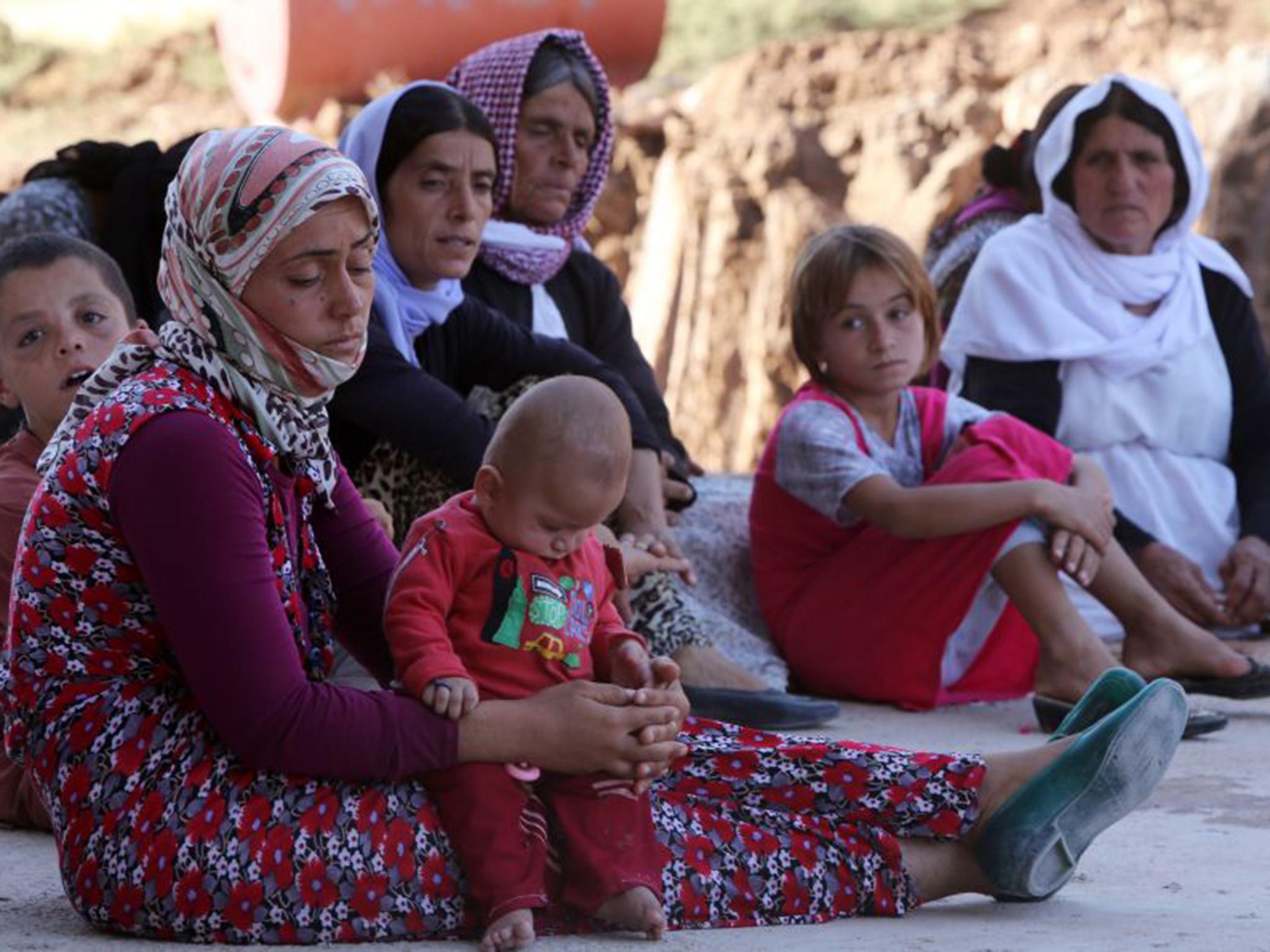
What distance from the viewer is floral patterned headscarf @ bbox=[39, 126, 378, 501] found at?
9.79 feet

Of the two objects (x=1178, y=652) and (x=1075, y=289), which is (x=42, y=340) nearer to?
(x=1178, y=652)

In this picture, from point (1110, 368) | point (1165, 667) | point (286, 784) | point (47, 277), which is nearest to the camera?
point (286, 784)

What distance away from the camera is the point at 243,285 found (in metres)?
3.00

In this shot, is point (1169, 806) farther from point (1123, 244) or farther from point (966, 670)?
point (1123, 244)

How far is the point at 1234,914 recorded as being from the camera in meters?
3.21

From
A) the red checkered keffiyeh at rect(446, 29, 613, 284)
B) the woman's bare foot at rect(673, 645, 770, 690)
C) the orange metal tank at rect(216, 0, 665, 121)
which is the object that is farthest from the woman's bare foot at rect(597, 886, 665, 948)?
the orange metal tank at rect(216, 0, 665, 121)

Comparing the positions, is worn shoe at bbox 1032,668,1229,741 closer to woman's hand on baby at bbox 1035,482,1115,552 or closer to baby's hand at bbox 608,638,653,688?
baby's hand at bbox 608,638,653,688

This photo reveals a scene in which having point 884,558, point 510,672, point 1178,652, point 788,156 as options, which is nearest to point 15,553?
point 510,672

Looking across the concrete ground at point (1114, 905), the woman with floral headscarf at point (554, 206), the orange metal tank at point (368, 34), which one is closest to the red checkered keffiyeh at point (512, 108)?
the woman with floral headscarf at point (554, 206)

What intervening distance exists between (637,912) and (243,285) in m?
1.07

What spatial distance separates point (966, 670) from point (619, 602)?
1.78m

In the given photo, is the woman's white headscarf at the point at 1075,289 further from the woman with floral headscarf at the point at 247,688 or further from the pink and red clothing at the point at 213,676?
the pink and red clothing at the point at 213,676

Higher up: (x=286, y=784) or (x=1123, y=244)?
(x=1123, y=244)

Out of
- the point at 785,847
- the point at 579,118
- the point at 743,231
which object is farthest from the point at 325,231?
the point at 743,231
